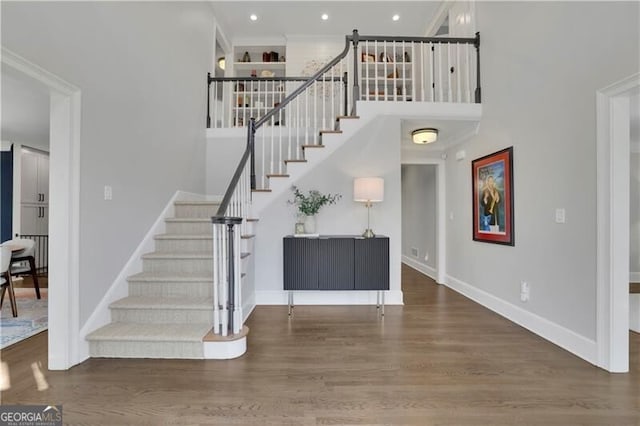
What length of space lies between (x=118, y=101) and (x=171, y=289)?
1834 millimetres

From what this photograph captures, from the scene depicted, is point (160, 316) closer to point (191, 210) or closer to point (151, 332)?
point (151, 332)

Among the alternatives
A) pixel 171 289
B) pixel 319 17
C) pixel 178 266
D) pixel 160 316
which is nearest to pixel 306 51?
pixel 319 17

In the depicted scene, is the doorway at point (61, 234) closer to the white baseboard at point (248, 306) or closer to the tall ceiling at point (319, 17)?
the white baseboard at point (248, 306)

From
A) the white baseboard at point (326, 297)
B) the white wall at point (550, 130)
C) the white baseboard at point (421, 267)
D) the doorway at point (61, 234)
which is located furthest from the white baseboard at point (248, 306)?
the white baseboard at point (421, 267)

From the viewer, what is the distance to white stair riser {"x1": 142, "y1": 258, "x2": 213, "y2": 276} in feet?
10.5

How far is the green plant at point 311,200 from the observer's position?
3.78 m

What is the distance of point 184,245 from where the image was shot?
3459mm

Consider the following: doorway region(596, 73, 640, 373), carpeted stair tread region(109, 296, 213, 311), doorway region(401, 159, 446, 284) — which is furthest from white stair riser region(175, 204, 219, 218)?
doorway region(596, 73, 640, 373)

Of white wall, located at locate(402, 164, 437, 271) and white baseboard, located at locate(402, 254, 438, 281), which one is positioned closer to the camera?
white baseboard, located at locate(402, 254, 438, 281)

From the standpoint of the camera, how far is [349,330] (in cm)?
304

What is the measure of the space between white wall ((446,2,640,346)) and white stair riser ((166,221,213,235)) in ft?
11.4

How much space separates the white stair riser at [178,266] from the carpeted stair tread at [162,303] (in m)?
0.35

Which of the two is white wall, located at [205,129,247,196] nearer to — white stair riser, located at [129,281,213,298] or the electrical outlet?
white stair riser, located at [129,281,213,298]

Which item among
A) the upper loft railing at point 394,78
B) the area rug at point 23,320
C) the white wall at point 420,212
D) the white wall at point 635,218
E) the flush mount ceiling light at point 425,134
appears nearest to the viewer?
the area rug at point 23,320
